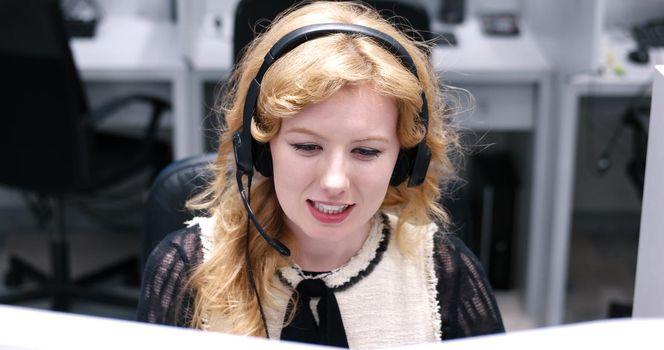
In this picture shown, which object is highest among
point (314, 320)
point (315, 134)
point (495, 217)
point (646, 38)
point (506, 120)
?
point (646, 38)

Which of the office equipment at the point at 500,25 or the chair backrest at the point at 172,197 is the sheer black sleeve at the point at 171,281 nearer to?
the chair backrest at the point at 172,197

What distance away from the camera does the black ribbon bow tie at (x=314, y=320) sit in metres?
1.03

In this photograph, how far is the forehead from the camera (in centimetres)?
89

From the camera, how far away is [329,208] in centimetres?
93

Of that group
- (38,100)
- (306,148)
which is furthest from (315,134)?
(38,100)

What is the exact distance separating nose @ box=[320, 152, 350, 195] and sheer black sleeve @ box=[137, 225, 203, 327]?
0.81 feet

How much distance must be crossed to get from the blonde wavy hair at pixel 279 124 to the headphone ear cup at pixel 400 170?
0.02 metres

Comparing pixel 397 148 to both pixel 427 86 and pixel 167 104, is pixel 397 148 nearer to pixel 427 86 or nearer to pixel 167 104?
pixel 427 86

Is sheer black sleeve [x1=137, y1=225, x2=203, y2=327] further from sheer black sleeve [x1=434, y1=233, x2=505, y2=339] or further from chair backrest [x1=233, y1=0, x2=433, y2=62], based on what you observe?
chair backrest [x1=233, y1=0, x2=433, y2=62]

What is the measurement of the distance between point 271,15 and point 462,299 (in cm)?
103

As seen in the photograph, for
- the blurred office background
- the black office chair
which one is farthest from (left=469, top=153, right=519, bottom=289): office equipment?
the black office chair

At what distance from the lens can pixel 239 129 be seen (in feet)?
3.32

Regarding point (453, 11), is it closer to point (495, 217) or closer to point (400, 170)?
point (495, 217)

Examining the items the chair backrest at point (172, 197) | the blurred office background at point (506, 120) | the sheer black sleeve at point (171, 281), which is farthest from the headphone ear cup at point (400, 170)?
the blurred office background at point (506, 120)
